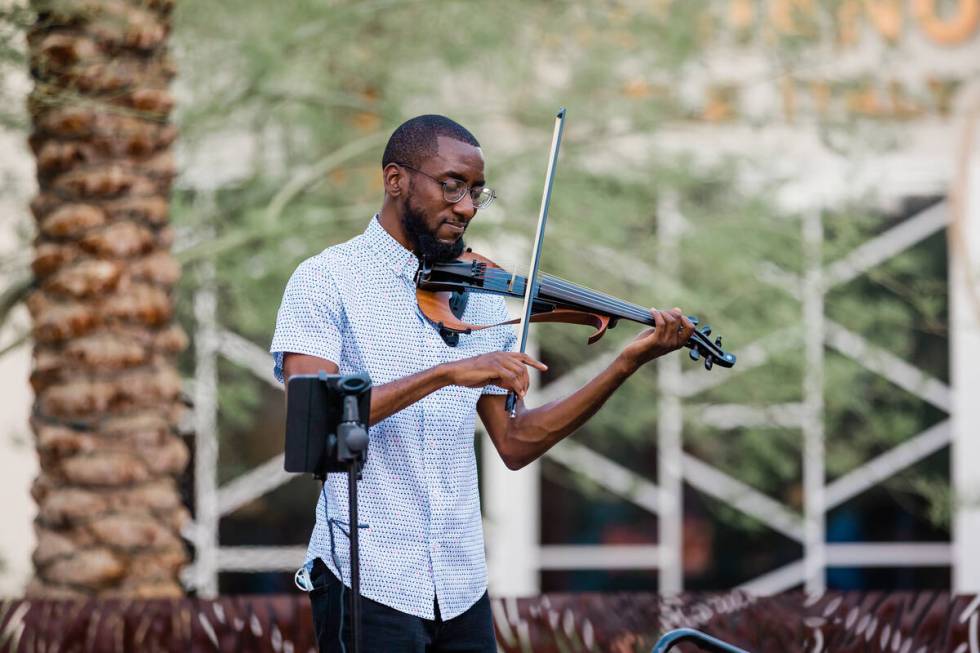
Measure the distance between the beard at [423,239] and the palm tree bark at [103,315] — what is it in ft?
8.44

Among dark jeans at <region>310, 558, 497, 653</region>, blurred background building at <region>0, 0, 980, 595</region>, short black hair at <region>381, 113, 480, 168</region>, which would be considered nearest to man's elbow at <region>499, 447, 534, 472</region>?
dark jeans at <region>310, 558, 497, 653</region>

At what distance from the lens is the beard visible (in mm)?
3043

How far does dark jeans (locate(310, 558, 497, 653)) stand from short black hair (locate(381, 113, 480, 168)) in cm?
83

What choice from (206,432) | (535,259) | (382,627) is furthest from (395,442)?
(206,432)

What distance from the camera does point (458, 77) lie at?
767cm

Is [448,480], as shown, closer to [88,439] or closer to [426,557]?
[426,557]

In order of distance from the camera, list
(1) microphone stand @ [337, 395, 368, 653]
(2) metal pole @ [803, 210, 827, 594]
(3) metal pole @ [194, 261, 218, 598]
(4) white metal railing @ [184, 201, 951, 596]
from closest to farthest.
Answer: (1) microphone stand @ [337, 395, 368, 653] < (2) metal pole @ [803, 210, 827, 594] < (3) metal pole @ [194, 261, 218, 598] < (4) white metal railing @ [184, 201, 951, 596]

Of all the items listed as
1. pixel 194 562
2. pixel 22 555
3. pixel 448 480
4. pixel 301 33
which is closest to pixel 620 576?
pixel 194 562

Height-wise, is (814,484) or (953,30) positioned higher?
(953,30)

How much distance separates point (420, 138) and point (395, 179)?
0.10 metres

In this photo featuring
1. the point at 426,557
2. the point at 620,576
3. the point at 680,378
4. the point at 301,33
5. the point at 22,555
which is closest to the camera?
the point at 426,557

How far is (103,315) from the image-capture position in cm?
543

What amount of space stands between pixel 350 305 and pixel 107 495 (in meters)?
2.73

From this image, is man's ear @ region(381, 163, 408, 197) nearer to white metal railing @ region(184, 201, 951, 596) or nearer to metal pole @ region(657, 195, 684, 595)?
white metal railing @ region(184, 201, 951, 596)
